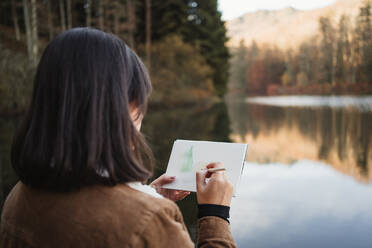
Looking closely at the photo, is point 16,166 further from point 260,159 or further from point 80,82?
point 260,159

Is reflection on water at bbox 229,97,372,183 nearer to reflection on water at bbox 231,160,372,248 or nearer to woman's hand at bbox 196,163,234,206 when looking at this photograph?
reflection on water at bbox 231,160,372,248

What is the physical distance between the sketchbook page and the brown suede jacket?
0.52 m

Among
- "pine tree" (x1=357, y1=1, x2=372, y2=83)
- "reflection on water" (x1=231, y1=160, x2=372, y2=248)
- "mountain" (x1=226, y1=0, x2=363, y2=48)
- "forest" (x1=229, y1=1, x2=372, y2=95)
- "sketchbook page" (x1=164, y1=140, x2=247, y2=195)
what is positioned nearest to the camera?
"sketchbook page" (x1=164, y1=140, x2=247, y2=195)

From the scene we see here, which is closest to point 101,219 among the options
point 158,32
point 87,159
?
point 87,159

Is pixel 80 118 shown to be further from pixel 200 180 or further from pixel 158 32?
pixel 158 32

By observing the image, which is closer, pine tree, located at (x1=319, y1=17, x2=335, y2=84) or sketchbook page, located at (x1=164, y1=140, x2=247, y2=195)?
sketchbook page, located at (x1=164, y1=140, x2=247, y2=195)

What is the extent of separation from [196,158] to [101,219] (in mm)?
724

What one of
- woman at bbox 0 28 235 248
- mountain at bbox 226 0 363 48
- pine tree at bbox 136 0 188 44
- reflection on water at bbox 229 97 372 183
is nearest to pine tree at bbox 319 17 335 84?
mountain at bbox 226 0 363 48

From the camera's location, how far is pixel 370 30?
20312mm

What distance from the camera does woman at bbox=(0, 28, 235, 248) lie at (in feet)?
2.49

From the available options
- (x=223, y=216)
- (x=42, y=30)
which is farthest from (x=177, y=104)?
(x=223, y=216)

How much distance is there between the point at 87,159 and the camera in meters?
0.76

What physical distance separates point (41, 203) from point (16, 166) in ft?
0.39

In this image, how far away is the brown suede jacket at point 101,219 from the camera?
2.47 ft
